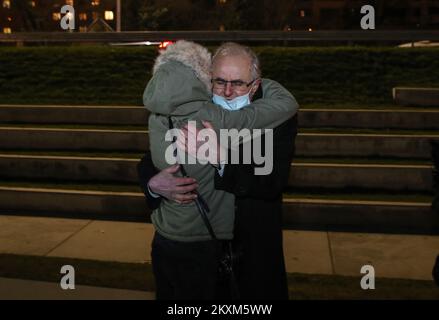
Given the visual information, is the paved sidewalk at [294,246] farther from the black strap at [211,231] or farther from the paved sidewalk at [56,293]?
the black strap at [211,231]

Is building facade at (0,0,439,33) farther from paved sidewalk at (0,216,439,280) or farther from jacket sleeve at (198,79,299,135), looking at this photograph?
jacket sleeve at (198,79,299,135)

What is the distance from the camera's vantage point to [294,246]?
5.84m

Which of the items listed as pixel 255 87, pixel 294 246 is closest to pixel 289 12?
pixel 294 246

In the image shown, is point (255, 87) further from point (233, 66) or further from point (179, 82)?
point (179, 82)

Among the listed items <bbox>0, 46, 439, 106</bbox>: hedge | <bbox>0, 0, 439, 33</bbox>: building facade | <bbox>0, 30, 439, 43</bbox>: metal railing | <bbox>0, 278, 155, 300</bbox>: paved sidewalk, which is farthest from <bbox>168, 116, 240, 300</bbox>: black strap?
<bbox>0, 0, 439, 33</bbox>: building facade

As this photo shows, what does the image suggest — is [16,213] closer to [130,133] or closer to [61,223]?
[61,223]

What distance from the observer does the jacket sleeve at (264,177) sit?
2.35 m

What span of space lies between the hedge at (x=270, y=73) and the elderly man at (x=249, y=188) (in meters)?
7.19

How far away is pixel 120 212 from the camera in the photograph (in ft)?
22.7

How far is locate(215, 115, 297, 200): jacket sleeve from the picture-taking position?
2.35 metres

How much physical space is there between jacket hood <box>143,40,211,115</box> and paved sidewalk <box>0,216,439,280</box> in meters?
3.28

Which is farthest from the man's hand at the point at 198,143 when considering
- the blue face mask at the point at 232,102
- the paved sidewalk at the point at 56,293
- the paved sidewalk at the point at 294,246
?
the paved sidewalk at the point at 294,246

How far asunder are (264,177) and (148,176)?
1.88 ft
